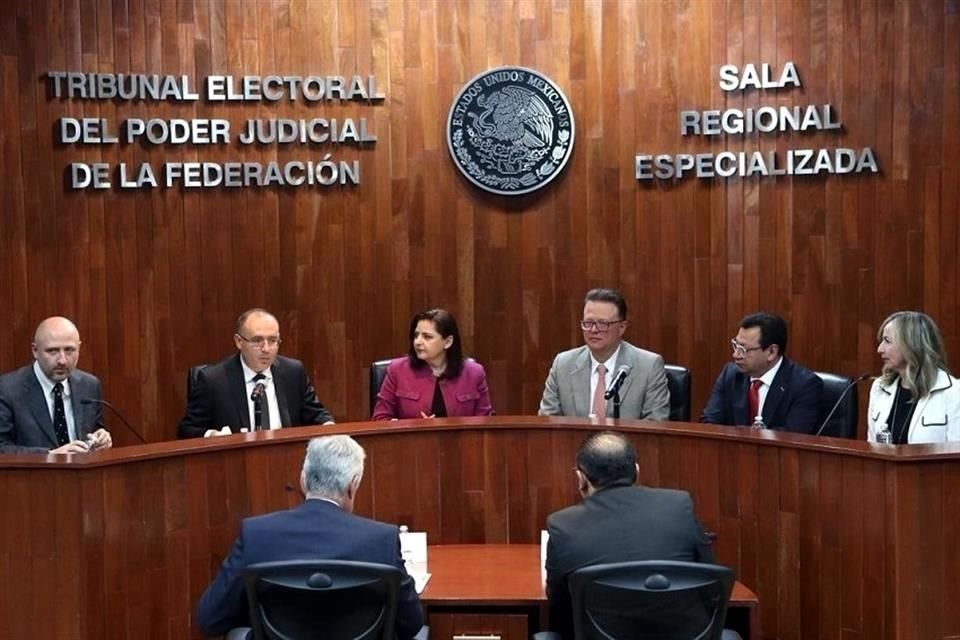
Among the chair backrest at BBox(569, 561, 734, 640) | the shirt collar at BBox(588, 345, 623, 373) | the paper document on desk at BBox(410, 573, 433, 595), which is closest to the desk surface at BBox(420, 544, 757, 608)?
the paper document on desk at BBox(410, 573, 433, 595)

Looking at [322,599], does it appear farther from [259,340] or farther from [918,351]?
[918,351]

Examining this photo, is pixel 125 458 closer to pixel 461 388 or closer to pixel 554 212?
pixel 461 388

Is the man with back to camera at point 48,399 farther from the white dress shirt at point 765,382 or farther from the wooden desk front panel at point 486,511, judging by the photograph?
the white dress shirt at point 765,382

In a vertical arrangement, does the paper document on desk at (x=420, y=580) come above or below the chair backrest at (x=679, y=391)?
below

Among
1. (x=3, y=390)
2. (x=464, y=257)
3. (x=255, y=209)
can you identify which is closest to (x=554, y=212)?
(x=464, y=257)

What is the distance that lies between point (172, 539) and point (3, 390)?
1.41m

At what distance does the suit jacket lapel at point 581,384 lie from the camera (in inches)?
211

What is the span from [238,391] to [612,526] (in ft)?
7.78

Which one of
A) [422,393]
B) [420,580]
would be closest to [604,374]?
[422,393]

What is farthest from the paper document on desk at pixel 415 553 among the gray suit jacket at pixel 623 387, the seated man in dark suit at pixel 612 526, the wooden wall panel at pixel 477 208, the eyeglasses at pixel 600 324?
the wooden wall panel at pixel 477 208

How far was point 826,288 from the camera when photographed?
647 centimetres

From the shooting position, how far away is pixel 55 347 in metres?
5.18

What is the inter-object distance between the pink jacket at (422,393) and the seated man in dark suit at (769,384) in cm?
105

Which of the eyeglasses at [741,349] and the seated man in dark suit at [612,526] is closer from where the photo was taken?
the seated man in dark suit at [612,526]
